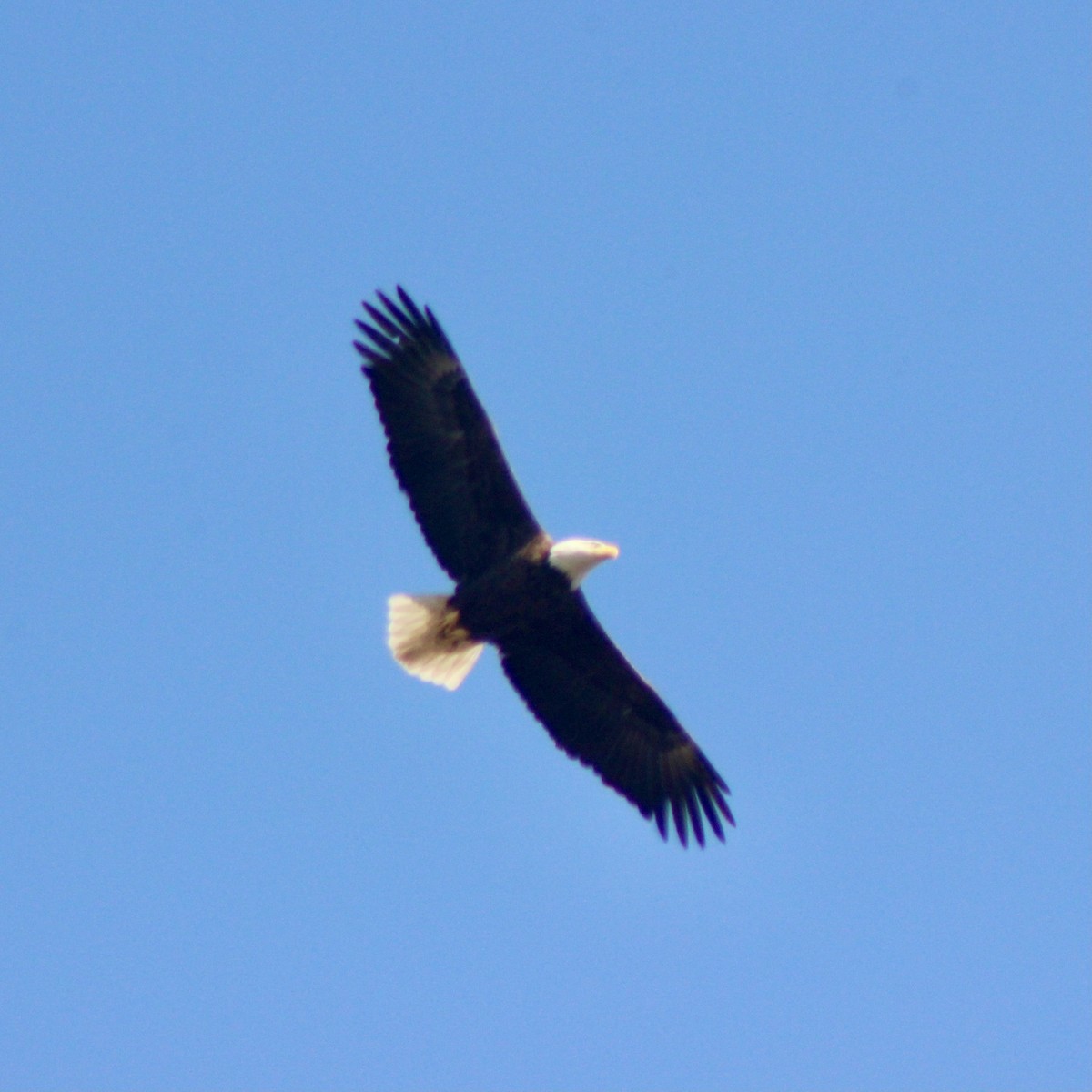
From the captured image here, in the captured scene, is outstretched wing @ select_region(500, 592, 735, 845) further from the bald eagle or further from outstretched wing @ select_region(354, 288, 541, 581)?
outstretched wing @ select_region(354, 288, 541, 581)

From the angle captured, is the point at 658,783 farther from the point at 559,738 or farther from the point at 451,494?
the point at 451,494

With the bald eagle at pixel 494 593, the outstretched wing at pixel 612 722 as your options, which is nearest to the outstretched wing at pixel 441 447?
the bald eagle at pixel 494 593

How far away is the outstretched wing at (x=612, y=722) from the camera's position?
1142 cm

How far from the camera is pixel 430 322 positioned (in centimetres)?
1103

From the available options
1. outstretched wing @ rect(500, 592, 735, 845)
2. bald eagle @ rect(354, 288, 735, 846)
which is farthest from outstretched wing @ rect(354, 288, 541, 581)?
outstretched wing @ rect(500, 592, 735, 845)

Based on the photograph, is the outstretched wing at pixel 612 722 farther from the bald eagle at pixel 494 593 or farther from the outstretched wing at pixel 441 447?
the outstretched wing at pixel 441 447

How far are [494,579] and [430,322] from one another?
1439 mm

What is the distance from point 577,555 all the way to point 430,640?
1.06 metres

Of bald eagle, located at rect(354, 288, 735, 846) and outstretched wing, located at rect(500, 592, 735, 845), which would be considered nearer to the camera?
bald eagle, located at rect(354, 288, 735, 846)

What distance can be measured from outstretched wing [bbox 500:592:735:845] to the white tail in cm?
25

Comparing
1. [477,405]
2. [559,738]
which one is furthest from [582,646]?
[477,405]

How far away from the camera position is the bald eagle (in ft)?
35.9

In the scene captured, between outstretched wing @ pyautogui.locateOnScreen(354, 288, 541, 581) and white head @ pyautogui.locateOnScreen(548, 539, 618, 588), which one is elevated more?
outstretched wing @ pyautogui.locateOnScreen(354, 288, 541, 581)

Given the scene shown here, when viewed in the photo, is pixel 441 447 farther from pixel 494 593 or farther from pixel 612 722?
pixel 612 722
